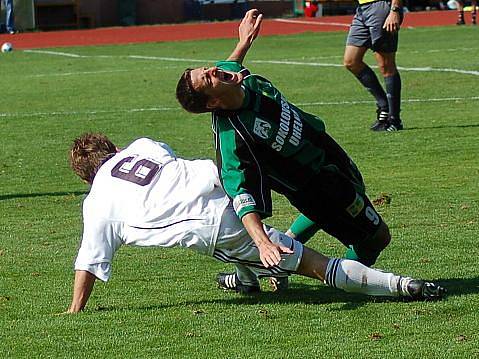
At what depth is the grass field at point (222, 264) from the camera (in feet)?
18.0

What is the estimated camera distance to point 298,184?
6.15m

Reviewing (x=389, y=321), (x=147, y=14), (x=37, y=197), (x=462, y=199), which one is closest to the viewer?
(x=389, y=321)

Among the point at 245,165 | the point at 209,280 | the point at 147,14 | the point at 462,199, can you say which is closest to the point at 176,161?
the point at 245,165

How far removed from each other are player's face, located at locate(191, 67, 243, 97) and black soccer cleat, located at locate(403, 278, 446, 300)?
1304 millimetres

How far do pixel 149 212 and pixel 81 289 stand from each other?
0.51 m

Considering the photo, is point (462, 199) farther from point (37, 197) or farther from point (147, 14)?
point (147, 14)

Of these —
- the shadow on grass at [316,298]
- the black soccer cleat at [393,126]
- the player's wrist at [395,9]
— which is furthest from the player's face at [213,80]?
the black soccer cleat at [393,126]

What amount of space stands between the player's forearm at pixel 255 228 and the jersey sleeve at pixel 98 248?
0.72 meters

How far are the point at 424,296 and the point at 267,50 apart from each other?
63.0 ft

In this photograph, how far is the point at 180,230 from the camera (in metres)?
→ 5.98

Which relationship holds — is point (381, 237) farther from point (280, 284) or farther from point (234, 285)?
point (234, 285)

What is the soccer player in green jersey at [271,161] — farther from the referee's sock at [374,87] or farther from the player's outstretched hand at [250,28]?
the referee's sock at [374,87]

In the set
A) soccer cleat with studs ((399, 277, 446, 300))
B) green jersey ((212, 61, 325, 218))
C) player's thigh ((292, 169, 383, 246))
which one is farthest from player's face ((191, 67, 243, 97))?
soccer cleat with studs ((399, 277, 446, 300))

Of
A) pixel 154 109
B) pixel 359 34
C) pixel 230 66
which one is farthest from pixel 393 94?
pixel 230 66
